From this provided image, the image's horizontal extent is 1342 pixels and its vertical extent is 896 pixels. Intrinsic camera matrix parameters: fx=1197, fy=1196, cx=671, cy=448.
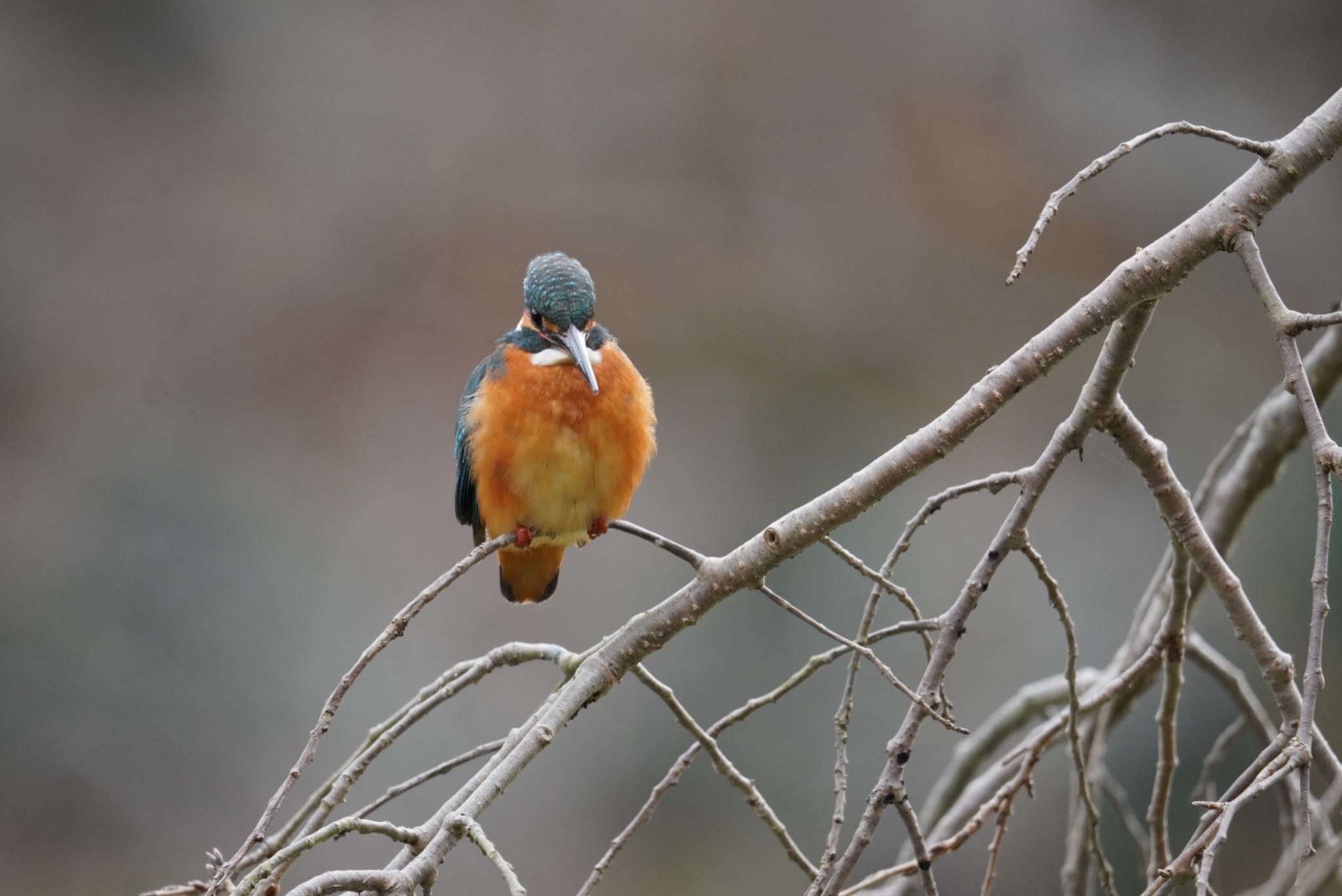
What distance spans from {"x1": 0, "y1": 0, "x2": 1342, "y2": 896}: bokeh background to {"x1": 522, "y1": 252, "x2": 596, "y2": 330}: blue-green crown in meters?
2.81

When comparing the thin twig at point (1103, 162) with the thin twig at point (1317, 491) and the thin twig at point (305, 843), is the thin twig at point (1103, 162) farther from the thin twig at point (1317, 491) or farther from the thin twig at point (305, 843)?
the thin twig at point (305, 843)

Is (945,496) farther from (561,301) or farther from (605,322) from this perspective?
(605,322)

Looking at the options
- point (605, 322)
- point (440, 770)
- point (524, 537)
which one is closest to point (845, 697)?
point (440, 770)

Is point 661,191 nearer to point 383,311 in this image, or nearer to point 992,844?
point 383,311

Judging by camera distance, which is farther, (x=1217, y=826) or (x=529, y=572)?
(x=529, y=572)

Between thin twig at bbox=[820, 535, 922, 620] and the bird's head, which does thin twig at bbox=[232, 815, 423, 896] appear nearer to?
thin twig at bbox=[820, 535, 922, 620]

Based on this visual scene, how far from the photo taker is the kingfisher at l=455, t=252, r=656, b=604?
212 centimetres

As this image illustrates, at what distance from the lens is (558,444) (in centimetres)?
211

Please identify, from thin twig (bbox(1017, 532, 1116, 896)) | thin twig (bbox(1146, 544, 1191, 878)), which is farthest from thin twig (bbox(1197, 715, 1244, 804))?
thin twig (bbox(1017, 532, 1116, 896))

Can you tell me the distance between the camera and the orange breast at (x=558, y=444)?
83.4 inches

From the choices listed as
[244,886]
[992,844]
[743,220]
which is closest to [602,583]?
[743,220]

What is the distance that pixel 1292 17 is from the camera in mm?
5695

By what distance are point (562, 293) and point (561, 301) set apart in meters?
0.01

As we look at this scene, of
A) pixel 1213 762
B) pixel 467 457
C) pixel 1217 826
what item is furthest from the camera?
pixel 467 457
